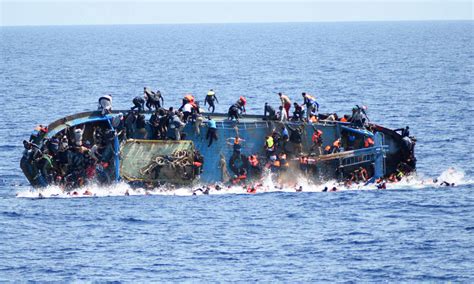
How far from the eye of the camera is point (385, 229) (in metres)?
79.8

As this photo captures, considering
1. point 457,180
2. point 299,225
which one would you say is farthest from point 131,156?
point 457,180

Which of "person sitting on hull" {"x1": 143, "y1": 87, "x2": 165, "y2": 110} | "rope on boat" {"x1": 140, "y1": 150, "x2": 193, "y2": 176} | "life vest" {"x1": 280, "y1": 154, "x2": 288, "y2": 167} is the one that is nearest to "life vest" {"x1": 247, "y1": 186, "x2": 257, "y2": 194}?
"life vest" {"x1": 280, "y1": 154, "x2": 288, "y2": 167}

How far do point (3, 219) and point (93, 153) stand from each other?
10.0m

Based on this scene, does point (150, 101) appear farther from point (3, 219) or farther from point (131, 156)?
point (3, 219)

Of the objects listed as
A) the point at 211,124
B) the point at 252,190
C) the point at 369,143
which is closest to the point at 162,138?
the point at 211,124

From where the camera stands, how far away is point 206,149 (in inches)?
3652

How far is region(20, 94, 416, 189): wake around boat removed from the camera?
3541 inches

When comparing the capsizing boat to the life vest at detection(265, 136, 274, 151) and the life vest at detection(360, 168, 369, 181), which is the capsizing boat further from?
the life vest at detection(265, 136, 274, 151)

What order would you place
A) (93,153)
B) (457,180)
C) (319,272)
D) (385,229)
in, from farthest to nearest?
(457,180)
(93,153)
(385,229)
(319,272)

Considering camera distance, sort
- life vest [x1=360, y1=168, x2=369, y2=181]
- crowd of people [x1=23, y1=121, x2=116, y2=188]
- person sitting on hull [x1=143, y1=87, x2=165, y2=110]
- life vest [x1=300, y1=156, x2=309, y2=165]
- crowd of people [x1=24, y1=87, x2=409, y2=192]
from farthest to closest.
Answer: person sitting on hull [x1=143, y1=87, x2=165, y2=110] → life vest [x1=360, y1=168, x2=369, y2=181] → life vest [x1=300, y1=156, x2=309, y2=165] → crowd of people [x1=24, y1=87, x2=409, y2=192] → crowd of people [x1=23, y1=121, x2=116, y2=188]

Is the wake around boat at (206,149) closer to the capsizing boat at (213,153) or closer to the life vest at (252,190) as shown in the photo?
the capsizing boat at (213,153)

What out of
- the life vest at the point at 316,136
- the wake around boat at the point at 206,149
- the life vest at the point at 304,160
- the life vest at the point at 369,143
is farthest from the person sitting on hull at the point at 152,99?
the life vest at the point at 369,143

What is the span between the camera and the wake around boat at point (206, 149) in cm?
8994

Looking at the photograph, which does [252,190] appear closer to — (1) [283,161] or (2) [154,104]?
(1) [283,161]
